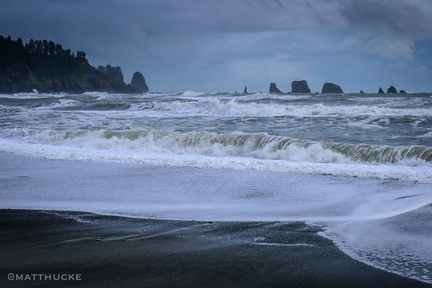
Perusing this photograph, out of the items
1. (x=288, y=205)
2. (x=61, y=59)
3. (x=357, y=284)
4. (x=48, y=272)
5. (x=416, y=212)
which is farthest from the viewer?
(x=61, y=59)

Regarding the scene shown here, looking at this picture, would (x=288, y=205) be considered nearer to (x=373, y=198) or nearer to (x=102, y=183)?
(x=373, y=198)

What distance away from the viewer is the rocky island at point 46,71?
10438 cm

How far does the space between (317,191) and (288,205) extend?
811 mm

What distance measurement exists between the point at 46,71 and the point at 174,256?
12460cm

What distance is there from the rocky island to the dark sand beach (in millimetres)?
107416

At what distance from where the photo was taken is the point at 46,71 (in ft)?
376

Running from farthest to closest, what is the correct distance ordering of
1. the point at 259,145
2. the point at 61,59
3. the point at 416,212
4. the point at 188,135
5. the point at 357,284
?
the point at 61,59
the point at 188,135
the point at 259,145
the point at 416,212
the point at 357,284

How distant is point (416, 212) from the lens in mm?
3816

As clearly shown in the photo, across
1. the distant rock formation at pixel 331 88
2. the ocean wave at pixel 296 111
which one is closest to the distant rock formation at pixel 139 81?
the distant rock formation at pixel 331 88

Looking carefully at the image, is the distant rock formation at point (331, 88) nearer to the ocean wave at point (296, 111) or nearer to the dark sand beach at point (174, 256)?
the ocean wave at point (296, 111)

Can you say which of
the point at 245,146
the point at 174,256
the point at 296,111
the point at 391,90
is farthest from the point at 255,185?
the point at 391,90

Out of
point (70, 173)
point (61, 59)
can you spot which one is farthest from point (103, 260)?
A: point (61, 59)

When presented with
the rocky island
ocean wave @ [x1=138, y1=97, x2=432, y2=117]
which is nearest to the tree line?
the rocky island

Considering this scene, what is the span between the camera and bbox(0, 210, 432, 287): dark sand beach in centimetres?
222
